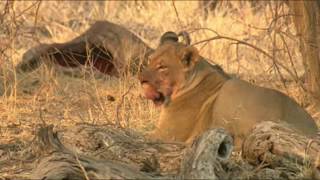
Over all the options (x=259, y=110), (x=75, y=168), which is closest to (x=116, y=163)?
(x=75, y=168)

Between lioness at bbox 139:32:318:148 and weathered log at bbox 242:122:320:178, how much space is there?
719 mm

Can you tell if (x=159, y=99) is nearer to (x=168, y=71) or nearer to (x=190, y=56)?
(x=168, y=71)

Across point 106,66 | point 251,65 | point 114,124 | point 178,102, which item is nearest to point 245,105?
point 178,102

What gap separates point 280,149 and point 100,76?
15.1 ft

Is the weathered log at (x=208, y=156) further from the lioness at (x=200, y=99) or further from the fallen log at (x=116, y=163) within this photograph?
the lioness at (x=200, y=99)

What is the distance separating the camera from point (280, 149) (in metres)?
4.49

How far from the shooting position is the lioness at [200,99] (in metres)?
5.46

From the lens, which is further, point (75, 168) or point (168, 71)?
point (168, 71)

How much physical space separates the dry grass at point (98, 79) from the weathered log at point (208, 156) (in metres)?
1.43

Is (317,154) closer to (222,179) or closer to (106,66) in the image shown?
(222,179)

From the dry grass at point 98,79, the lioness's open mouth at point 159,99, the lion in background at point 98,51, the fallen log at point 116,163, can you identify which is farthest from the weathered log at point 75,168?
the lion in background at point 98,51

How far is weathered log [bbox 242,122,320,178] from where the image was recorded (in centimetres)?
439

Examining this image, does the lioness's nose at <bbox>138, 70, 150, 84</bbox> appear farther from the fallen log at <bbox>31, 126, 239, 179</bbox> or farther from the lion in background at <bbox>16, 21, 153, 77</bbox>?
the lion in background at <bbox>16, 21, 153, 77</bbox>

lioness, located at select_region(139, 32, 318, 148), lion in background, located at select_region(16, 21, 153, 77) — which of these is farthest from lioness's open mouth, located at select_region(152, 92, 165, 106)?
lion in background, located at select_region(16, 21, 153, 77)
